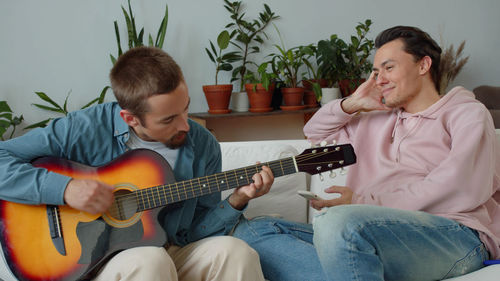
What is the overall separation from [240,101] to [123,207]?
7.12 ft

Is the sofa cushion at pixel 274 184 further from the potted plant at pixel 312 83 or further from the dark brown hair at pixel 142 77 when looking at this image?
the potted plant at pixel 312 83

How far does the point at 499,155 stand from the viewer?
149 cm

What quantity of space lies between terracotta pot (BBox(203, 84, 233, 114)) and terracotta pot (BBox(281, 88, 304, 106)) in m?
0.42

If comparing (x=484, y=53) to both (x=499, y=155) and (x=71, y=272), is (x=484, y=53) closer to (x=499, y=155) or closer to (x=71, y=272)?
(x=499, y=155)

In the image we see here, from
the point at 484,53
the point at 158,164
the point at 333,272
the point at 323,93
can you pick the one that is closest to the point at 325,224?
the point at 333,272

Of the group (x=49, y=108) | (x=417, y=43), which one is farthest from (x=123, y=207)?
(x=49, y=108)

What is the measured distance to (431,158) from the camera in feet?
4.78

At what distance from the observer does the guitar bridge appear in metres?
1.19

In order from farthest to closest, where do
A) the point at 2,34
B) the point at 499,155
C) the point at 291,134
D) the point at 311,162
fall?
the point at 291,134 → the point at 2,34 → the point at 499,155 → the point at 311,162

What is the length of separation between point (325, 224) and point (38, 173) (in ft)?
2.76

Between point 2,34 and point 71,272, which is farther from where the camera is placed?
point 2,34

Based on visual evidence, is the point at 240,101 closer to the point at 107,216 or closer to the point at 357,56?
the point at 357,56

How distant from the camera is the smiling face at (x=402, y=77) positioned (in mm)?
1562

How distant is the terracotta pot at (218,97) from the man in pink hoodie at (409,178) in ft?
4.68
